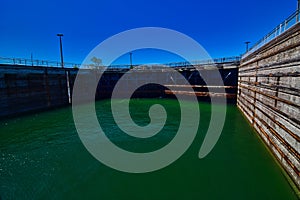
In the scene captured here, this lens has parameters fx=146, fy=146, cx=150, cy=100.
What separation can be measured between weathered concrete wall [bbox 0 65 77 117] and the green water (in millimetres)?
7420

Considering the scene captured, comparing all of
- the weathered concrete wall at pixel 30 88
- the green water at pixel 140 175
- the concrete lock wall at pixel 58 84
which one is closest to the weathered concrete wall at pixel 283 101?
the green water at pixel 140 175

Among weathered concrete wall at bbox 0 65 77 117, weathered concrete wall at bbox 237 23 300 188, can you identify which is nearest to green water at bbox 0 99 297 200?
weathered concrete wall at bbox 237 23 300 188

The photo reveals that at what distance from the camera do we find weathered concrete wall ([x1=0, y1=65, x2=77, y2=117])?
13688 mm

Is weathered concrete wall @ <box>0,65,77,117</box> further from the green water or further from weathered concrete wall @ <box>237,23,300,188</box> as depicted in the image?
weathered concrete wall @ <box>237,23,300,188</box>

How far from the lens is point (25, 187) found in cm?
479

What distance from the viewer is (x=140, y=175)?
5359 mm

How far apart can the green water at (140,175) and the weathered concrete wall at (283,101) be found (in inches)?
26.3

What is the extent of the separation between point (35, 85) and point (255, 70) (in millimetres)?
20737

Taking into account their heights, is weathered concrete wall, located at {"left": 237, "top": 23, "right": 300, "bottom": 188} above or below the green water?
above

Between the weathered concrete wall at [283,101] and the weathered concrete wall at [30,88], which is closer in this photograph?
the weathered concrete wall at [283,101]

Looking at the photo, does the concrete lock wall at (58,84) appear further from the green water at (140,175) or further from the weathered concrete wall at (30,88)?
the green water at (140,175)

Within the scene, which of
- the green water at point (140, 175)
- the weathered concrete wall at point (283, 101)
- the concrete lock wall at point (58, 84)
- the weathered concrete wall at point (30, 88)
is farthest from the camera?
the concrete lock wall at point (58, 84)

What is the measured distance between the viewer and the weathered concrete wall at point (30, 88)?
44.9ft

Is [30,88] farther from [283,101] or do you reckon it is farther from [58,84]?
[283,101]
